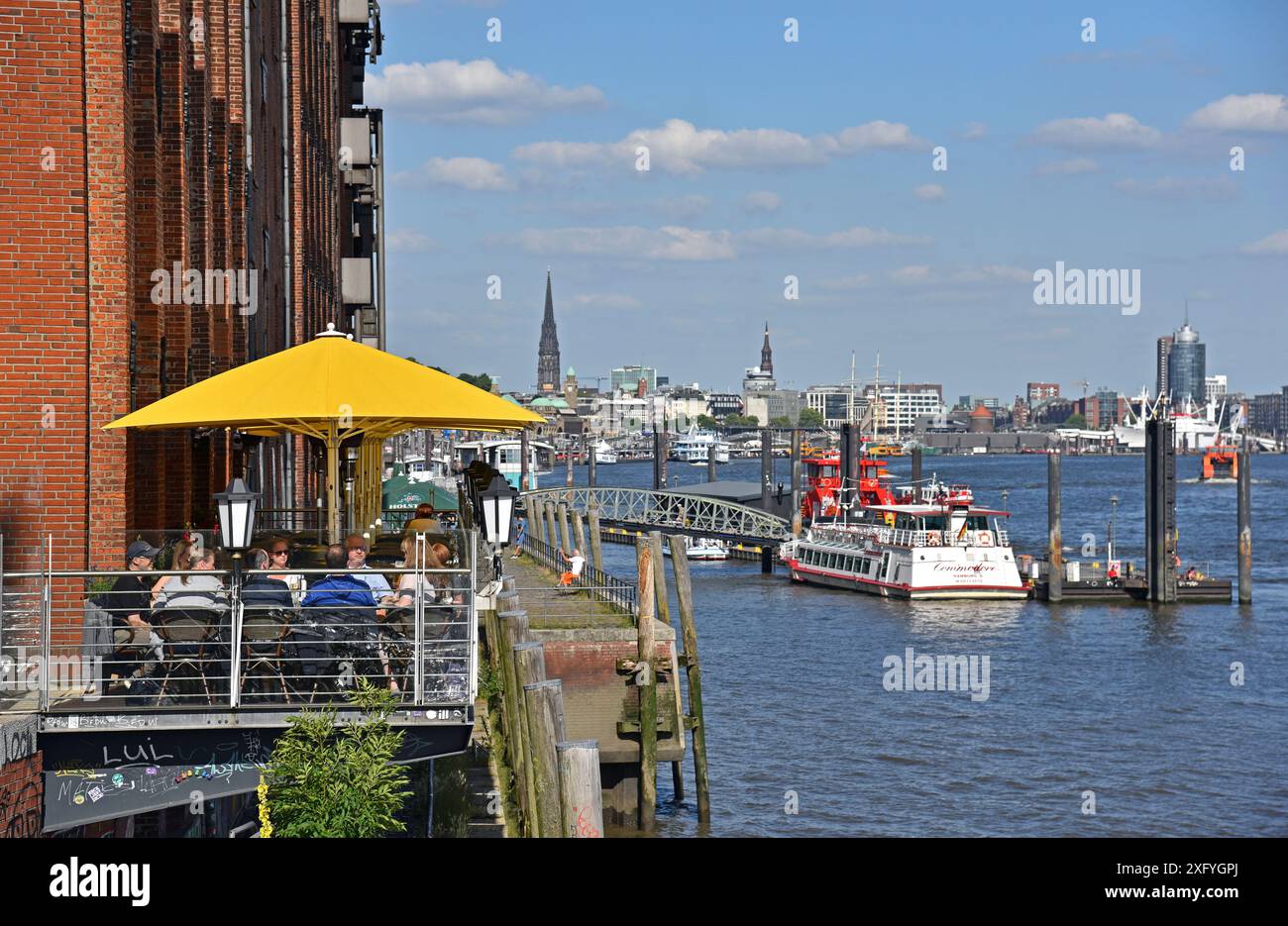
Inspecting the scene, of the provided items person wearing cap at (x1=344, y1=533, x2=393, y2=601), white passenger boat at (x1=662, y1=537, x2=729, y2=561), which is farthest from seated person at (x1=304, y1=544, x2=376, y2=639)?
white passenger boat at (x1=662, y1=537, x2=729, y2=561)

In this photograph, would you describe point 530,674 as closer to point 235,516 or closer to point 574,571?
point 235,516

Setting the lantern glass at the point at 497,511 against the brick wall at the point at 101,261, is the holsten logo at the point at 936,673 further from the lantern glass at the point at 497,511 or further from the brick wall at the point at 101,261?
the lantern glass at the point at 497,511

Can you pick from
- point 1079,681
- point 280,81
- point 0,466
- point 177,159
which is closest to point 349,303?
point 280,81

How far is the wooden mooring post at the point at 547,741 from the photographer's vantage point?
9890 mm

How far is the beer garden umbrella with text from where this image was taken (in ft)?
39.7

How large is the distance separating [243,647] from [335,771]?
1.09 m

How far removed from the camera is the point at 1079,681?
44562 mm

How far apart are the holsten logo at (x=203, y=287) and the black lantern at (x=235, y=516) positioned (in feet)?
13.1

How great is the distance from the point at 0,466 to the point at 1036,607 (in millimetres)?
54195

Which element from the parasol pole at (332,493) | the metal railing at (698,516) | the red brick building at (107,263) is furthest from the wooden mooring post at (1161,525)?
the parasol pole at (332,493)
